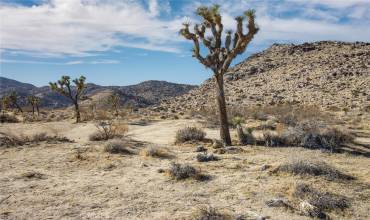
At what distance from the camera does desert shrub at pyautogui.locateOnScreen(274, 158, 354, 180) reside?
9.92 meters

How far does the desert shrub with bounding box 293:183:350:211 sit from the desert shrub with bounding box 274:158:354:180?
125cm

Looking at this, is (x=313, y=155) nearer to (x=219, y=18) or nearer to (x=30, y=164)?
(x=219, y=18)

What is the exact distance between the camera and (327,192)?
8.70 m

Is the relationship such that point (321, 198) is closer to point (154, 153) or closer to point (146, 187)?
point (146, 187)

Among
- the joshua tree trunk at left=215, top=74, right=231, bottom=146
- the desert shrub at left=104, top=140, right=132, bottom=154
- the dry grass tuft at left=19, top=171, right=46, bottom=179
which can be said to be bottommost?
the dry grass tuft at left=19, top=171, right=46, bottom=179

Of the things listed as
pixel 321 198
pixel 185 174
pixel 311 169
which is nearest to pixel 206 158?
pixel 185 174

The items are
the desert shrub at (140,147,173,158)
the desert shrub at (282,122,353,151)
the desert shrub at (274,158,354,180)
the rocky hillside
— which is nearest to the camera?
the desert shrub at (274,158,354,180)

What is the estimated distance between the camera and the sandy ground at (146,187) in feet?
26.3

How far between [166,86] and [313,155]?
122m

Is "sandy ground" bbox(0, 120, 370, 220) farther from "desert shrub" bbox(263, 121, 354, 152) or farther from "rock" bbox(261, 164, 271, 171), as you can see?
"desert shrub" bbox(263, 121, 354, 152)

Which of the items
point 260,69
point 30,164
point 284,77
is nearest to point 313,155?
point 30,164

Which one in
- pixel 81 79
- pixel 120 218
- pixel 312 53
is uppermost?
pixel 312 53

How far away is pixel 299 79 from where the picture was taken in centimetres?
4622

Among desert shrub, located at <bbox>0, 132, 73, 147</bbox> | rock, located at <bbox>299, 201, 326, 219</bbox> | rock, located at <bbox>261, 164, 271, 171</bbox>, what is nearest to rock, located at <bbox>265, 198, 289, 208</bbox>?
rock, located at <bbox>299, 201, 326, 219</bbox>
